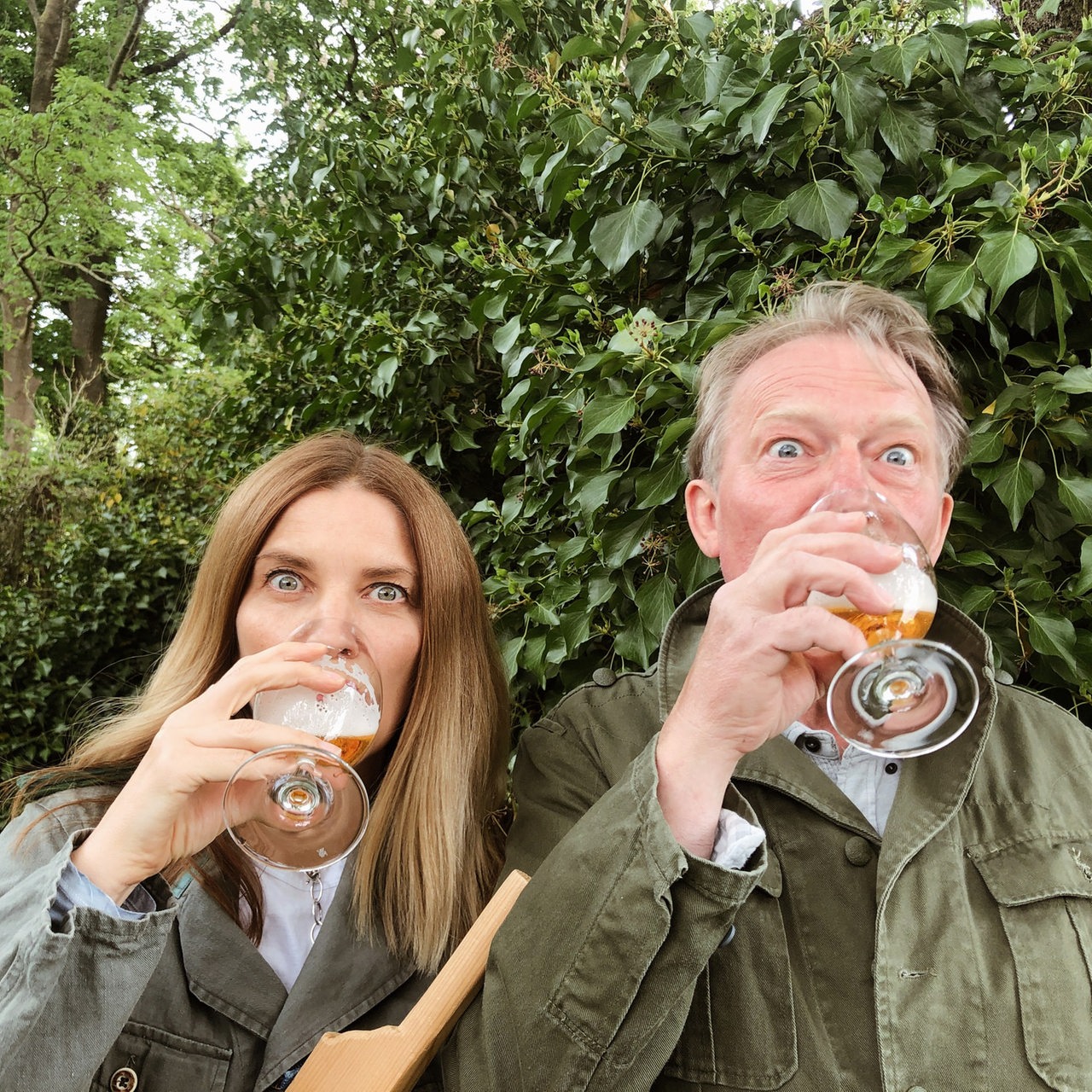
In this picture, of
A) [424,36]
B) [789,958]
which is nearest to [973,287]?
[789,958]

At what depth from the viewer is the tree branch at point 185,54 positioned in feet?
44.0

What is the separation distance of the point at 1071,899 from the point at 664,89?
207 cm

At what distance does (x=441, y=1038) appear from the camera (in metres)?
1.55

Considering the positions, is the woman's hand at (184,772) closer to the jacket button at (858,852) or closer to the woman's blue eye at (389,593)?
the woman's blue eye at (389,593)

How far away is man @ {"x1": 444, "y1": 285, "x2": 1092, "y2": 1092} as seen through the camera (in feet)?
4.70

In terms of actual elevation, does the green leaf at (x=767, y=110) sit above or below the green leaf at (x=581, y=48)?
below

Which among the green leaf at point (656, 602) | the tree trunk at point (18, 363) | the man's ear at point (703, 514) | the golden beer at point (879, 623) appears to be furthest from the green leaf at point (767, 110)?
the tree trunk at point (18, 363)

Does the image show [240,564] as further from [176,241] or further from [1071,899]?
[176,241]

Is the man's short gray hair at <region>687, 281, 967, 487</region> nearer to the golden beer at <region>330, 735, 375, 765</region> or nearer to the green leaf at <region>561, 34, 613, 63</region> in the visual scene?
the golden beer at <region>330, 735, 375, 765</region>

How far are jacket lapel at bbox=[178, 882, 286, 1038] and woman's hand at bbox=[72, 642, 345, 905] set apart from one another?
326 mm

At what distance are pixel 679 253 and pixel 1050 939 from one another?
5.97ft

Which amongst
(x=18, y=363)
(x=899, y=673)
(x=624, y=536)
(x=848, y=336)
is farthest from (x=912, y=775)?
(x=18, y=363)

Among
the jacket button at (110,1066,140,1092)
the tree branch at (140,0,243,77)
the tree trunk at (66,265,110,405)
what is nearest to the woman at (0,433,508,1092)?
the jacket button at (110,1066,140,1092)

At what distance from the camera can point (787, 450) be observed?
176 centimetres
